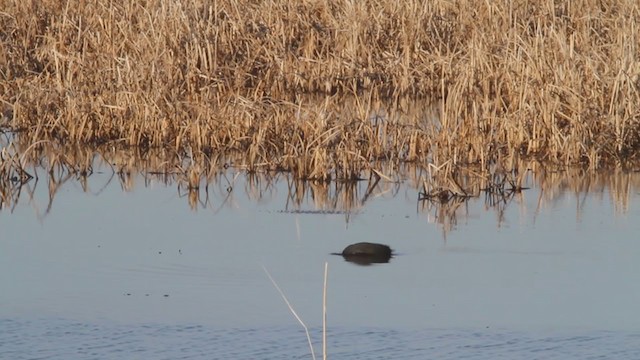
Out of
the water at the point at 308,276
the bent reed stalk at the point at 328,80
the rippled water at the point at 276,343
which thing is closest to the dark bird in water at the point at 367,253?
the water at the point at 308,276

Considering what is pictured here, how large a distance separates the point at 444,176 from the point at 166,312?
134 inches

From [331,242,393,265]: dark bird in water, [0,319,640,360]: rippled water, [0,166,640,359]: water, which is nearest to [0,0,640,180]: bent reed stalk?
[0,166,640,359]: water

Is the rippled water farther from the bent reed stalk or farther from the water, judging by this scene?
the bent reed stalk

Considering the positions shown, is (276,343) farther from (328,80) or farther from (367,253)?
(328,80)

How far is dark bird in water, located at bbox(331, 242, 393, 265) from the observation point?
8148mm

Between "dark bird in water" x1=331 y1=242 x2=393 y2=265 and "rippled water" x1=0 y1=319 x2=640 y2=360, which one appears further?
"dark bird in water" x1=331 y1=242 x2=393 y2=265

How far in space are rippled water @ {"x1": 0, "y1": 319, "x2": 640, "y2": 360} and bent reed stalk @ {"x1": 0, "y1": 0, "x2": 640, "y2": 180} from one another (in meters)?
3.48

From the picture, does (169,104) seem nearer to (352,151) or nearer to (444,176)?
(352,151)

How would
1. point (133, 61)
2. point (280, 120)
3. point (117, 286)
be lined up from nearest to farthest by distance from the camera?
point (117, 286), point (280, 120), point (133, 61)

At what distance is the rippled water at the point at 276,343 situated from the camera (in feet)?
20.8

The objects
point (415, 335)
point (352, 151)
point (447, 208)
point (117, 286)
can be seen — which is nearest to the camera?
point (415, 335)

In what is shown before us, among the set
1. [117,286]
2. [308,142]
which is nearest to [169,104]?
[308,142]

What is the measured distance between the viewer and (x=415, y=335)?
21.8 feet

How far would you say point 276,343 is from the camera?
648 cm
